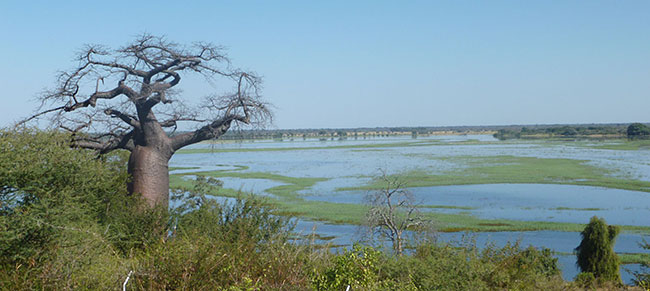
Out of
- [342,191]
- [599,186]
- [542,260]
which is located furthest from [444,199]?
[542,260]

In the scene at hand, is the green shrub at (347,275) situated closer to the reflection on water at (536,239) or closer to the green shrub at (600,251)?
the green shrub at (600,251)

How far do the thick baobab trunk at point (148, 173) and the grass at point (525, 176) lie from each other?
26.0m

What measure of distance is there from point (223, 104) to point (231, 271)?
6.62m

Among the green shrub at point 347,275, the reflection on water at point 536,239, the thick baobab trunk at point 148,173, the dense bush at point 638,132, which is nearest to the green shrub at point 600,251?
the reflection on water at point 536,239

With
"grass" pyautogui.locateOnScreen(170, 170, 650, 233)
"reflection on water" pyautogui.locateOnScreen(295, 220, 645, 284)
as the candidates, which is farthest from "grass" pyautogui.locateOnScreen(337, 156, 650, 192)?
"reflection on water" pyautogui.locateOnScreen(295, 220, 645, 284)

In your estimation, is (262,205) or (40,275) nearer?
(40,275)

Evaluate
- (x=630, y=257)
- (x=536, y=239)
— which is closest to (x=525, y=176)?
(x=536, y=239)

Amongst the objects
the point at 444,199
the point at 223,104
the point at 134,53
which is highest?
the point at 134,53

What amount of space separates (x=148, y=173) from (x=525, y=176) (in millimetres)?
35729

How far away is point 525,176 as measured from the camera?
1716 inches

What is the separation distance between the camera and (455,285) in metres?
7.41

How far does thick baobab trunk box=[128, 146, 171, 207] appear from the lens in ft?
41.4

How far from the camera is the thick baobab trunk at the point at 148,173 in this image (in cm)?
1262

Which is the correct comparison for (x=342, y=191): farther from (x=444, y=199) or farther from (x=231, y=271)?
(x=231, y=271)
